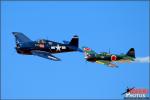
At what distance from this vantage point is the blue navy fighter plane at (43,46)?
5959 centimetres

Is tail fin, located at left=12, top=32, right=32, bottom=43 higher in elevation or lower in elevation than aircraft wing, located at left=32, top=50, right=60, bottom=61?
higher

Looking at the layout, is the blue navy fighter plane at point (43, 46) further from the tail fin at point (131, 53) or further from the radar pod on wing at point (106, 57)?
the tail fin at point (131, 53)

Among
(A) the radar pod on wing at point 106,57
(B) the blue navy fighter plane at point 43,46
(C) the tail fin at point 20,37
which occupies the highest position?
(C) the tail fin at point 20,37

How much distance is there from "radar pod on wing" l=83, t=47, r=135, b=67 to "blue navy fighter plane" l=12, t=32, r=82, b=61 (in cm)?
198

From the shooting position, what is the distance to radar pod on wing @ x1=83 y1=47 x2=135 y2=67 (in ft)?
207

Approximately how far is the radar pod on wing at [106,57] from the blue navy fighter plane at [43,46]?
1.98 metres

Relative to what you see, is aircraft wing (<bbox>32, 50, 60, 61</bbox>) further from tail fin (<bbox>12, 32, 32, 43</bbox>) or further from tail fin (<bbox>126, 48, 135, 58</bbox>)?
tail fin (<bbox>126, 48, 135, 58</bbox>)

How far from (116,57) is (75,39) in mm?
7008

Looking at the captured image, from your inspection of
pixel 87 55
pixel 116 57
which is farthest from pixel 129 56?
pixel 87 55

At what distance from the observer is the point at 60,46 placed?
63094 millimetres

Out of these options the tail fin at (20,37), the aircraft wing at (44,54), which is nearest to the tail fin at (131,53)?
the aircraft wing at (44,54)

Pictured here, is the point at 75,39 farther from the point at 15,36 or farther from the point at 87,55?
the point at 15,36

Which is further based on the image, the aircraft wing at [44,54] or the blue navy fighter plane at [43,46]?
the blue navy fighter plane at [43,46]

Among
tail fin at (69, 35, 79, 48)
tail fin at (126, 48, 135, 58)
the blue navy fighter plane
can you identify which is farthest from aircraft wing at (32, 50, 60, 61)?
tail fin at (126, 48, 135, 58)
